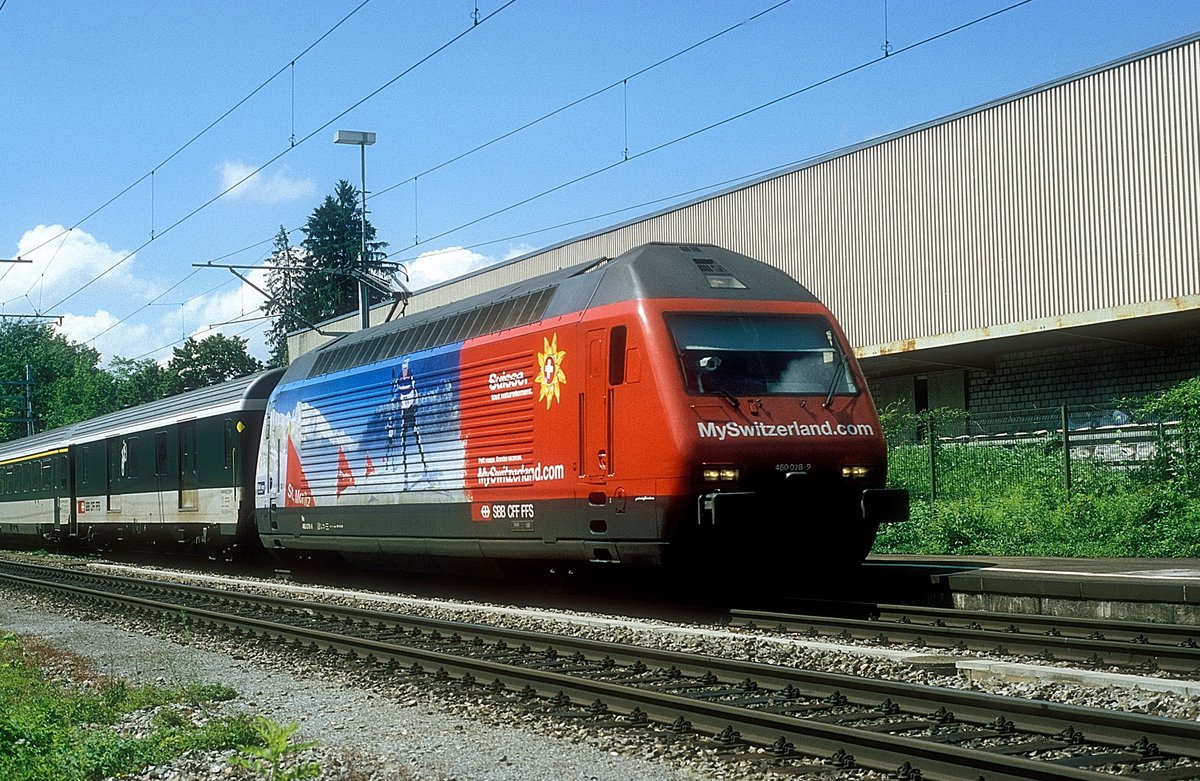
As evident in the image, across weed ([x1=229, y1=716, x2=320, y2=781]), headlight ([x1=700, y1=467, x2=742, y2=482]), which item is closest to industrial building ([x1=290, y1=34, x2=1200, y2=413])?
headlight ([x1=700, y1=467, x2=742, y2=482])

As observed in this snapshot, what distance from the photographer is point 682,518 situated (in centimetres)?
1251

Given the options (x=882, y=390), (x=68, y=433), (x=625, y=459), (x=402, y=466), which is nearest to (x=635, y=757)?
(x=625, y=459)

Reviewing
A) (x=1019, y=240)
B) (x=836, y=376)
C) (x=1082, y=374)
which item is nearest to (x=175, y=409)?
(x=1019, y=240)

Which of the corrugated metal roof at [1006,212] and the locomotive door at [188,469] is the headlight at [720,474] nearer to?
the corrugated metal roof at [1006,212]

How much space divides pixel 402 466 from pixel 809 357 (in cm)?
595

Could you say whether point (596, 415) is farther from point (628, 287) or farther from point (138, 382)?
point (138, 382)

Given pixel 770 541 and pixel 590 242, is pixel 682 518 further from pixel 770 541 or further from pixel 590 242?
pixel 590 242

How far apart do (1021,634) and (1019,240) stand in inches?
657

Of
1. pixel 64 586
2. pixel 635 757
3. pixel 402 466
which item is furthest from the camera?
pixel 64 586

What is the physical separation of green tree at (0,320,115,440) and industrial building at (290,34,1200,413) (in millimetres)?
69028

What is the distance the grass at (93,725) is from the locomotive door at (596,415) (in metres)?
4.71

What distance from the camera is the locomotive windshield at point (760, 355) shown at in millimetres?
13039

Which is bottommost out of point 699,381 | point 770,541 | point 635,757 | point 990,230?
point 635,757

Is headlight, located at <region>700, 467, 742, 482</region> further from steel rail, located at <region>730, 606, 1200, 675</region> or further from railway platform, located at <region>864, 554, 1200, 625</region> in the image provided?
railway platform, located at <region>864, 554, 1200, 625</region>
